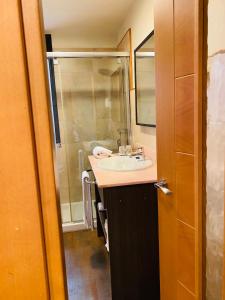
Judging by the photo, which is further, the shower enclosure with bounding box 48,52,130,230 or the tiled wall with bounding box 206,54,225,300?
the shower enclosure with bounding box 48,52,130,230

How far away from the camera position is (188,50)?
0.96 metres

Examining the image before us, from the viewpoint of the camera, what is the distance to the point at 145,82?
2049 millimetres

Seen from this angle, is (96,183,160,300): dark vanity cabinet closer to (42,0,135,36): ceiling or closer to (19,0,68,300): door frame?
(19,0,68,300): door frame

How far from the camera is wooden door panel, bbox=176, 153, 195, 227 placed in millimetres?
1046

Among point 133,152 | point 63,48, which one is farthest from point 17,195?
point 63,48

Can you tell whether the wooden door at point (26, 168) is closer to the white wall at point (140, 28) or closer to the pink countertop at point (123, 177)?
the pink countertop at point (123, 177)

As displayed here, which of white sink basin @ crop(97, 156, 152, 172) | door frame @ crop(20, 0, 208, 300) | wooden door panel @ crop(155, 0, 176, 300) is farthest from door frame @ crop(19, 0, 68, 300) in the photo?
white sink basin @ crop(97, 156, 152, 172)

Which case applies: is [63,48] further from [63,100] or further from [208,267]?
[208,267]

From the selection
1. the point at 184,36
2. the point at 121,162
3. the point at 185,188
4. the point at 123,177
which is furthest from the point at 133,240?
the point at 184,36

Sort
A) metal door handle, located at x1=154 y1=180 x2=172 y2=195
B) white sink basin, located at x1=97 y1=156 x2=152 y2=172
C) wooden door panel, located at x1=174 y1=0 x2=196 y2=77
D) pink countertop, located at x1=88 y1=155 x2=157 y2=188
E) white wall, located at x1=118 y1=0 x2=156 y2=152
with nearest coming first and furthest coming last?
wooden door panel, located at x1=174 y1=0 x2=196 y2=77, metal door handle, located at x1=154 y1=180 x2=172 y2=195, pink countertop, located at x1=88 y1=155 x2=157 y2=188, white wall, located at x1=118 y1=0 x2=156 y2=152, white sink basin, located at x1=97 y1=156 x2=152 y2=172

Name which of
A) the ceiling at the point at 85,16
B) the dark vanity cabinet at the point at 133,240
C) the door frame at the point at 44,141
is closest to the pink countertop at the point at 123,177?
the dark vanity cabinet at the point at 133,240

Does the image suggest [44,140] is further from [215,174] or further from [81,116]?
[81,116]

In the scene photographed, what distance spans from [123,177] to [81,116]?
60.5 inches

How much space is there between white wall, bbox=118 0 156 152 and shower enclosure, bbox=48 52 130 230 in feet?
0.90
